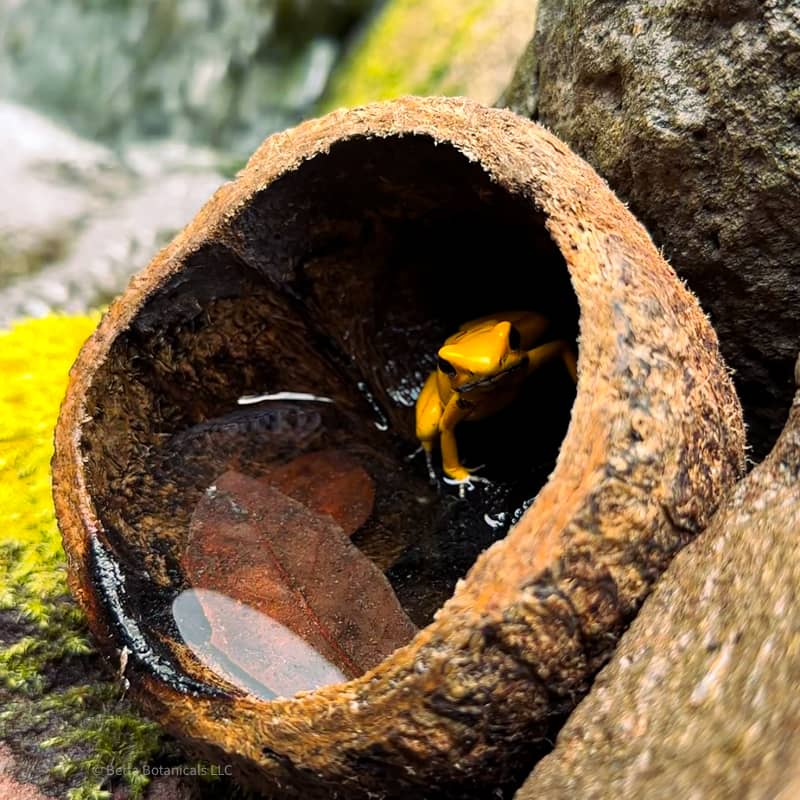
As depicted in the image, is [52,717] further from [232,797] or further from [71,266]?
[71,266]

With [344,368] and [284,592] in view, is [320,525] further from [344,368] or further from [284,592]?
[344,368]

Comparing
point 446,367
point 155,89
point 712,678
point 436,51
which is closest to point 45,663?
point 446,367

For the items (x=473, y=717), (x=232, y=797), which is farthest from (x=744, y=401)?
(x=232, y=797)

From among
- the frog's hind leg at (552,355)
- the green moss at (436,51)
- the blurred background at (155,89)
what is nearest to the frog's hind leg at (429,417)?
the frog's hind leg at (552,355)

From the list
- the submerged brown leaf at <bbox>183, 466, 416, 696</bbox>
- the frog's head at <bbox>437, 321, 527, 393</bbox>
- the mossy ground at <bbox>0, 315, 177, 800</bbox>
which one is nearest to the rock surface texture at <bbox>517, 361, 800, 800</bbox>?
the submerged brown leaf at <bbox>183, 466, 416, 696</bbox>

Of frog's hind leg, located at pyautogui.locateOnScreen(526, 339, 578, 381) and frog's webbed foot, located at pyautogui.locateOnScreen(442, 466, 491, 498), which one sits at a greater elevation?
frog's hind leg, located at pyautogui.locateOnScreen(526, 339, 578, 381)

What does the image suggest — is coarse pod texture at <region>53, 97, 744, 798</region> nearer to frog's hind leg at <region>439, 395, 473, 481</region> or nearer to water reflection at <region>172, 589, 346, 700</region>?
water reflection at <region>172, 589, 346, 700</region>

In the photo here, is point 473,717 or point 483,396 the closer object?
point 473,717
